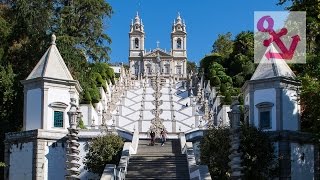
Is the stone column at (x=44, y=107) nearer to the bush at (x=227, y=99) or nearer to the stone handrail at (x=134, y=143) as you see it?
the stone handrail at (x=134, y=143)

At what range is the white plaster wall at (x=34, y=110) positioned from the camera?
37188 millimetres

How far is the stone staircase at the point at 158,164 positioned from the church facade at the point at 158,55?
8534 cm

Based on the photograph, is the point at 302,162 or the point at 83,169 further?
the point at 83,169

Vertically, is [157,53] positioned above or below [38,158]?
above

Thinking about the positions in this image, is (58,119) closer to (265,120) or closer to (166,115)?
(265,120)

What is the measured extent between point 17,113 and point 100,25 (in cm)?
889

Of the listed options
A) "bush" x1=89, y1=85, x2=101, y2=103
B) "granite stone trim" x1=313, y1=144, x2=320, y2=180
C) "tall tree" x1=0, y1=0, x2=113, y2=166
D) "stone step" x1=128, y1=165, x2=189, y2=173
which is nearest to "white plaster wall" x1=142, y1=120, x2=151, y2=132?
"bush" x1=89, y1=85, x2=101, y2=103

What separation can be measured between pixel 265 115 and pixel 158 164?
7.94 m

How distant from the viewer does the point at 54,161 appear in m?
36.8

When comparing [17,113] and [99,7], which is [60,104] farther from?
[99,7]

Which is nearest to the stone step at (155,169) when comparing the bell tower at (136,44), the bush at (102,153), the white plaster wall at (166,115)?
the bush at (102,153)

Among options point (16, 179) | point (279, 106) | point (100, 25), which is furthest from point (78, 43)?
point (279, 106)

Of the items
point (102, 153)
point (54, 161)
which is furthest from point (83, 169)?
point (102, 153)

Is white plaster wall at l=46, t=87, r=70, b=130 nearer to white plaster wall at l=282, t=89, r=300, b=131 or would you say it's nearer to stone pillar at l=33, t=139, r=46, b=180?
stone pillar at l=33, t=139, r=46, b=180
